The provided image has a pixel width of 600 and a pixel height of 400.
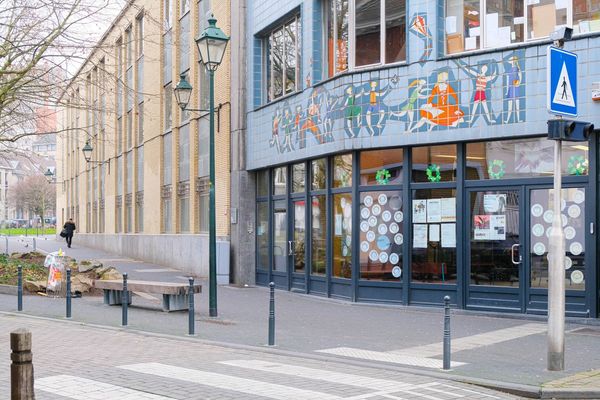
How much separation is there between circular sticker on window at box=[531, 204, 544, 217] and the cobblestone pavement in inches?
238

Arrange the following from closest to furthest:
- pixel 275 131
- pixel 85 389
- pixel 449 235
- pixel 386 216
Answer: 1. pixel 85 389
2. pixel 449 235
3. pixel 386 216
4. pixel 275 131

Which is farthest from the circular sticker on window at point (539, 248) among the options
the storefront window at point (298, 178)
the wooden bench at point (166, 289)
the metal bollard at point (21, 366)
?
the metal bollard at point (21, 366)

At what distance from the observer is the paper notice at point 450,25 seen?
15469mm

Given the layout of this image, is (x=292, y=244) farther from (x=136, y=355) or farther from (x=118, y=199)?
(x=118, y=199)

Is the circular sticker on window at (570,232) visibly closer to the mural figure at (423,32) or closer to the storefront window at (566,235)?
the storefront window at (566,235)

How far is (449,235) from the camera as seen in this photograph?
50.5ft

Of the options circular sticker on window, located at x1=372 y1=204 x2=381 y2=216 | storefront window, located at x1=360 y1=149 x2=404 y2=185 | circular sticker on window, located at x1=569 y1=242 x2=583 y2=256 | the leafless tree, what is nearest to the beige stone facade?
storefront window, located at x1=360 y1=149 x2=404 y2=185

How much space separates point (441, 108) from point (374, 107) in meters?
1.58

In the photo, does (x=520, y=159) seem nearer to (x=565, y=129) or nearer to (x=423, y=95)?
(x=423, y=95)

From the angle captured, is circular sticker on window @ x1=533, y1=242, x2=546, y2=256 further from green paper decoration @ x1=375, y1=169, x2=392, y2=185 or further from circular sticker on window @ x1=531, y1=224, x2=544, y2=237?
green paper decoration @ x1=375, y1=169, x2=392, y2=185

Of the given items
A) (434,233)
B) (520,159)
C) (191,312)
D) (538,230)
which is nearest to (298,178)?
(434,233)

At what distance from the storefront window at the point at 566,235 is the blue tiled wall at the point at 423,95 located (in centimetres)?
132

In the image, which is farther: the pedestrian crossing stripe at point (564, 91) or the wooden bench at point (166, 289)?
the wooden bench at point (166, 289)

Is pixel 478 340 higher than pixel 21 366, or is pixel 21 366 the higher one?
pixel 21 366
